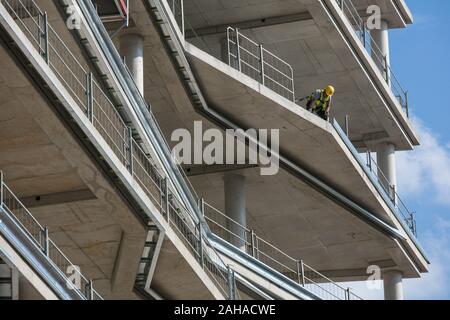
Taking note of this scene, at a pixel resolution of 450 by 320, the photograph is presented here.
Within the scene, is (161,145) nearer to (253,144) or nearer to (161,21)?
(161,21)

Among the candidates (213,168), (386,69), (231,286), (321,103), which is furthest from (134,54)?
(386,69)

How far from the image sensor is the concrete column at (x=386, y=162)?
49406 millimetres

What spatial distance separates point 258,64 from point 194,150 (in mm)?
3437

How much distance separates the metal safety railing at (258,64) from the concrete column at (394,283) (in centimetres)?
556

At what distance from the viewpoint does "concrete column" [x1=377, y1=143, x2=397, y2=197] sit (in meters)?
49.4

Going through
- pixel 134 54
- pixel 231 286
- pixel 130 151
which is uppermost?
pixel 134 54

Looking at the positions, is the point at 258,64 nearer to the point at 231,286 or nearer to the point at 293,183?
the point at 293,183

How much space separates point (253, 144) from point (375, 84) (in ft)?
18.3

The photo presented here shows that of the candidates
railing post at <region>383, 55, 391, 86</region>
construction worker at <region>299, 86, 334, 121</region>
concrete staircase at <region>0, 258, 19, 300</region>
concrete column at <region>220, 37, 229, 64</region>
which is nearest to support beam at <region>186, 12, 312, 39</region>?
concrete column at <region>220, 37, 229, 64</region>

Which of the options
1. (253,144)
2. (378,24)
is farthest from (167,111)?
(378,24)

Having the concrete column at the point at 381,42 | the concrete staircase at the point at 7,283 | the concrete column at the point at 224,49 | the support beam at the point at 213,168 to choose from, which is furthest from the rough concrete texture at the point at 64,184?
the concrete column at the point at 381,42

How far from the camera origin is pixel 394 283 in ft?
157

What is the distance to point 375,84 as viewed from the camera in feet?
153

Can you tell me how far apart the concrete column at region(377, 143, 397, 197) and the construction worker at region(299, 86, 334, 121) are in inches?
276
